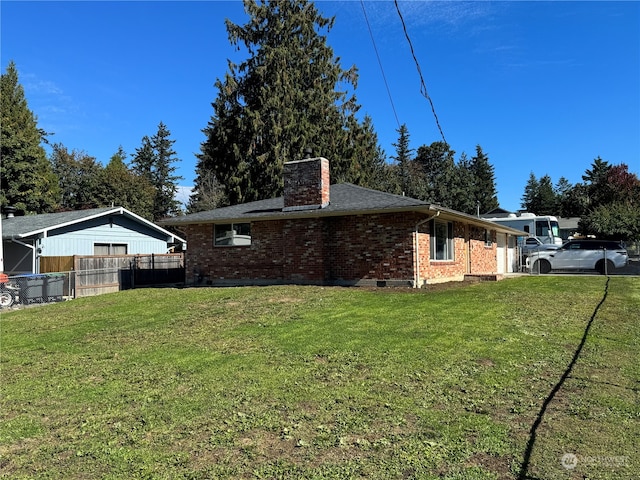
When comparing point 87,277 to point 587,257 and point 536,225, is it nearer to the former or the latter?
point 587,257

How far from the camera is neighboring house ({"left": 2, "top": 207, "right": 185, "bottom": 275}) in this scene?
20016mm

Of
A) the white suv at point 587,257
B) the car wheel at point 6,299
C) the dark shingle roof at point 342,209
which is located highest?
the dark shingle roof at point 342,209

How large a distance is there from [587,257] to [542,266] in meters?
2.01

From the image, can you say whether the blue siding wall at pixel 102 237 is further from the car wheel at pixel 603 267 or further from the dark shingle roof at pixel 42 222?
the car wheel at pixel 603 267

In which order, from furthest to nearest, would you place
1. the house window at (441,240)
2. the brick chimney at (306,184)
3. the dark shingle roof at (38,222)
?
the dark shingle roof at (38,222)
the brick chimney at (306,184)
the house window at (441,240)

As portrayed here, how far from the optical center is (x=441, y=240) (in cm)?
1592

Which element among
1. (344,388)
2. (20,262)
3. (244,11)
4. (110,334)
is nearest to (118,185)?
(244,11)

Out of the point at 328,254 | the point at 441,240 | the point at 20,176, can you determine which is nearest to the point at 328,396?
the point at 328,254

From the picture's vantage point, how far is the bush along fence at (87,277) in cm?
1424

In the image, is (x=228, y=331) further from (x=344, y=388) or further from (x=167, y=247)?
(x=167, y=247)

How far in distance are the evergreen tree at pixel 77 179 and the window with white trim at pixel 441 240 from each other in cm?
3863

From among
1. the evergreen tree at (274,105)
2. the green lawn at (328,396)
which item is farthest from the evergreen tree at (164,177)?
the green lawn at (328,396)

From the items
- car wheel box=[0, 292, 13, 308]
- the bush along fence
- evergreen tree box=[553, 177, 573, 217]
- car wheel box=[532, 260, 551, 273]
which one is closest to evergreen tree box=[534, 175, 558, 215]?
evergreen tree box=[553, 177, 573, 217]

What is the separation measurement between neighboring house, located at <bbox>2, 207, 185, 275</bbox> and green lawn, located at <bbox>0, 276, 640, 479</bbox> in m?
12.5
